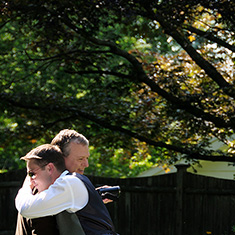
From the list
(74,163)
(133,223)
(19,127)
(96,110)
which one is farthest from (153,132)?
(74,163)

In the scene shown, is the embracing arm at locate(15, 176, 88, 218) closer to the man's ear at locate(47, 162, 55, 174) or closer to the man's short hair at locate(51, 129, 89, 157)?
the man's ear at locate(47, 162, 55, 174)

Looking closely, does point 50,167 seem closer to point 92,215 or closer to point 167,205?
point 92,215

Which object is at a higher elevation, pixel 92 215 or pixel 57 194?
pixel 57 194

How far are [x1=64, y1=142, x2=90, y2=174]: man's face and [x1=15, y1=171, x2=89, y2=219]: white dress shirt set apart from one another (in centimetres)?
41

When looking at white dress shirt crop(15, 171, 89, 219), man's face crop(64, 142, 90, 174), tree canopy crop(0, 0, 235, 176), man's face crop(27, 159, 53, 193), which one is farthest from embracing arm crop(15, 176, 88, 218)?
tree canopy crop(0, 0, 235, 176)

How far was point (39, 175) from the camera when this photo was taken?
270cm

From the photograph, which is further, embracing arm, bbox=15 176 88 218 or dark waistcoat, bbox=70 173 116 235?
dark waistcoat, bbox=70 173 116 235

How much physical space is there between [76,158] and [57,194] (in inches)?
21.0

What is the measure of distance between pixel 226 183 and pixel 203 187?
0.46m

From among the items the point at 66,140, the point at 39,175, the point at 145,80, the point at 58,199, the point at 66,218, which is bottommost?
the point at 66,218

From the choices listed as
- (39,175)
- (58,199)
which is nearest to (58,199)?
(58,199)

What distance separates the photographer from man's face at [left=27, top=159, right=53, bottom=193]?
2.68 meters

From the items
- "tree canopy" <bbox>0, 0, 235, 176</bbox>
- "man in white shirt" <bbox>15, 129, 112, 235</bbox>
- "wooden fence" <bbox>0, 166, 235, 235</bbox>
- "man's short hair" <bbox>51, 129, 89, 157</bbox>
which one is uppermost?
"tree canopy" <bbox>0, 0, 235, 176</bbox>

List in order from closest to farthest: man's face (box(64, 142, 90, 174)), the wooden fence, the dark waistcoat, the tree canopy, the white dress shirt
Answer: the white dress shirt → the dark waistcoat → man's face (box(64, 142, 90, 174)) → the tree canopy → the wooden fence
